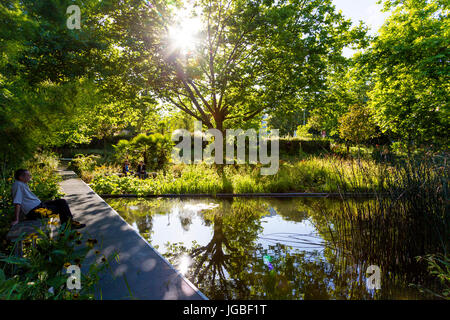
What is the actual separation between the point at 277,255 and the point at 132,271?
2204mm

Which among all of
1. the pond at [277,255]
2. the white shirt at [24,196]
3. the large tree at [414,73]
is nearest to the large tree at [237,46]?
the large tree at [414,73]

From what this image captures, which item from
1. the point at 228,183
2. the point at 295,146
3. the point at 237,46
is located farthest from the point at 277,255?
the point at 295,146

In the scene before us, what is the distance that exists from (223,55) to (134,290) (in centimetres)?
1066

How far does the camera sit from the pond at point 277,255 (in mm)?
2900

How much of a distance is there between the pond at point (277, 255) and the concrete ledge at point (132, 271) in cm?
49

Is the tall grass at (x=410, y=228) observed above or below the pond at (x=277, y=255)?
above

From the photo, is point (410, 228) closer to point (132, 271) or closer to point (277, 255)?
point (277, 255)

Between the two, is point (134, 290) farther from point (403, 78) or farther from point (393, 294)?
point (403, 78)

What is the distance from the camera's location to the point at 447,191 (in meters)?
3.26

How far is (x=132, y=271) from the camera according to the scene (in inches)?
105

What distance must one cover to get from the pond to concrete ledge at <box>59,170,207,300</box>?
0.49 meters

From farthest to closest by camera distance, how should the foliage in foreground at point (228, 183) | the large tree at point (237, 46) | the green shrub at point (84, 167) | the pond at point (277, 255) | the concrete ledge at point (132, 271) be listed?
the green shrub at point (84, 167), the large tree at point (237, 46), the foliage in foreground at point (228, 183), the pond at point (277, 255), the concrete ledge at point (132, 271)

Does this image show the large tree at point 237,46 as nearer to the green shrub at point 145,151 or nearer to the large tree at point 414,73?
the large tree at point 414,73

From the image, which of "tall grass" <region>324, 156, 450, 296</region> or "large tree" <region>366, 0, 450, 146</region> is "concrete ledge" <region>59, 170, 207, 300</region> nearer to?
"tall grass" <region>324, 156, 450, 296</region>
